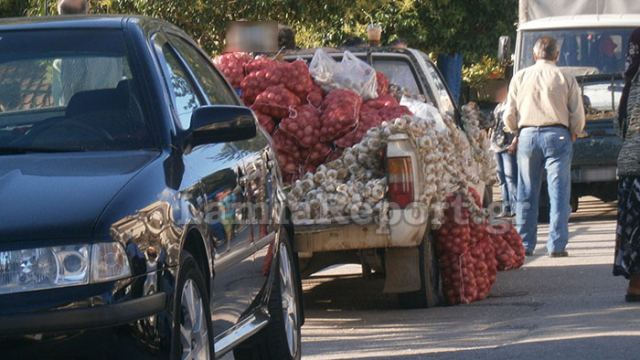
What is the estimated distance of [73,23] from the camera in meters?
6.43

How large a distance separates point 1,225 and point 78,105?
131cm

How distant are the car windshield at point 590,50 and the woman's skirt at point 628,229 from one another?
941 centimetres

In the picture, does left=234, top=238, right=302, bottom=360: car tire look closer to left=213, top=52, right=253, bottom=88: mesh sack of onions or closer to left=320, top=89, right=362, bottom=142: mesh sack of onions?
left=320, top=89, right=362, bottom=142: mesh sack of onions

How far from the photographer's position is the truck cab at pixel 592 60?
18156 mm

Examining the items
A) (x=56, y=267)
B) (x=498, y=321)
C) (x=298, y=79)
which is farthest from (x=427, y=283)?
(x=56, y=267)

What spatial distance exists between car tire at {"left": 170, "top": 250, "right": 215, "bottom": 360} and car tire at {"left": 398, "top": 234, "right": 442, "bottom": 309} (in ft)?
13.9

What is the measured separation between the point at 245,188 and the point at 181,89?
1.76 feet

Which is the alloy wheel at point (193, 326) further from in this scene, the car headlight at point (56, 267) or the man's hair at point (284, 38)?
the man's hair at point (284, 38)

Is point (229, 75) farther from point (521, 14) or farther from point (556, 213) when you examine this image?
point (521, 14)

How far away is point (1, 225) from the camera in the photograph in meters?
4.87

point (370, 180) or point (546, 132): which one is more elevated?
point (370, 180)

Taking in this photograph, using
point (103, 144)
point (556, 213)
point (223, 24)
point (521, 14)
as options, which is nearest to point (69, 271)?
point (103, 144)

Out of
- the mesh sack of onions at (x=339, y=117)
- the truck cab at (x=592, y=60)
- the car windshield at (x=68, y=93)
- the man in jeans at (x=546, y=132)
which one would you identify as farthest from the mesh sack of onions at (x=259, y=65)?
the truck cab at (x=592, y=60)

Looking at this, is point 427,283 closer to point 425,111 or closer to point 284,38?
point 425,111
